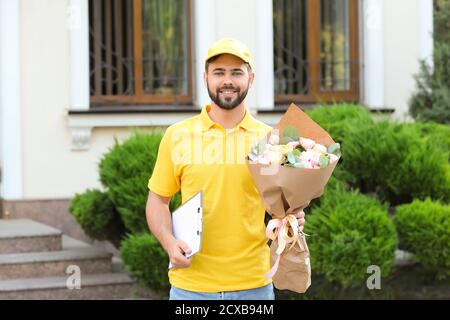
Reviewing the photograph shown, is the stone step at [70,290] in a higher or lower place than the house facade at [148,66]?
lower

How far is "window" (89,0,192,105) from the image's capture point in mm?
8781

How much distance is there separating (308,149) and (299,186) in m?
0.16

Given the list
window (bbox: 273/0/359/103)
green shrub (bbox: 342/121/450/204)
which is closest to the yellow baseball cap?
green shrub (bbox: 342/121/450/204)

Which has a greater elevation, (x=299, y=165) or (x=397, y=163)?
Answer: (x=299, y=165)

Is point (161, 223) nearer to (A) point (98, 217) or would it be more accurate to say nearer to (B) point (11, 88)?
(A) point (98, 217)

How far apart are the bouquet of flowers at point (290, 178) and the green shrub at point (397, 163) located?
3.10 m

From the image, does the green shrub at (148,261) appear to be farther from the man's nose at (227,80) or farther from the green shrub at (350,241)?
the man's nose at (227,80)

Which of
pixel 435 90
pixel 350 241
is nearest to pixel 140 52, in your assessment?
pixel 435 90

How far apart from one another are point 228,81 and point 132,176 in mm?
3366

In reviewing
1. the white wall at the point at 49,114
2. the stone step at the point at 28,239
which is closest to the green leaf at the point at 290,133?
→ the stone step at the point at 28,239

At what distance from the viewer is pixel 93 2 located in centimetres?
873

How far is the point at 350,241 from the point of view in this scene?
580 centimetres

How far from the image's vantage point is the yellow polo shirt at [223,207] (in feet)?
11.4
